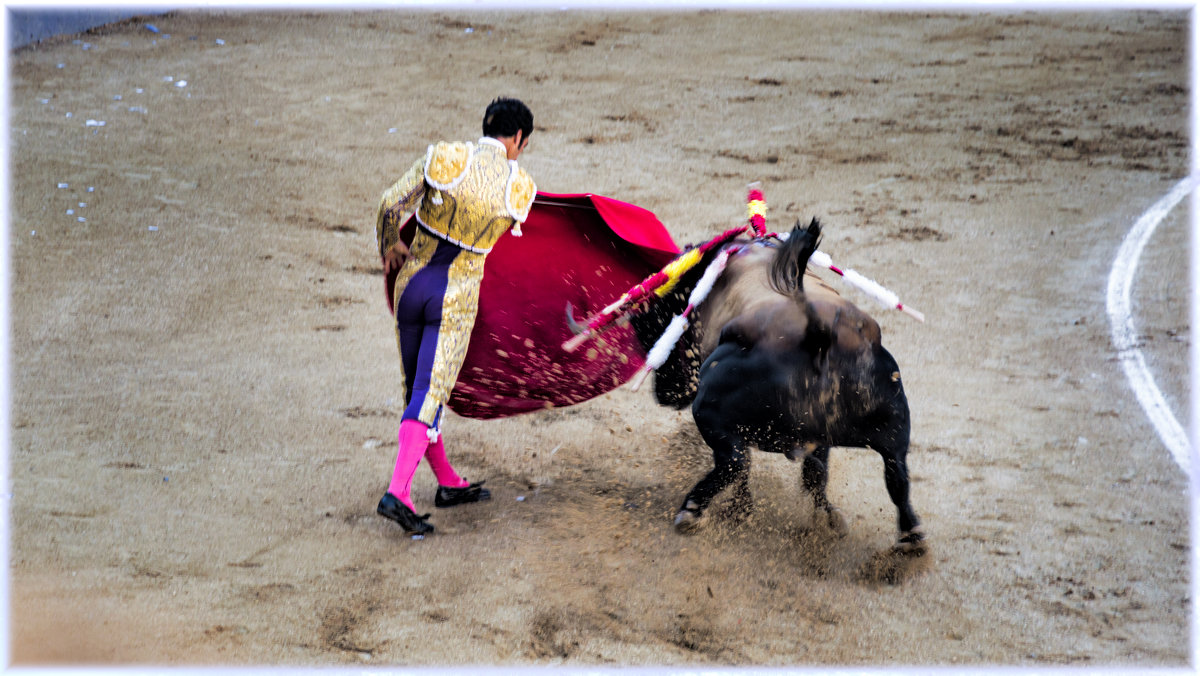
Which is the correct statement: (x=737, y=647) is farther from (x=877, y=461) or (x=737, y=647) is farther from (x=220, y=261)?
(x=220, y=261)

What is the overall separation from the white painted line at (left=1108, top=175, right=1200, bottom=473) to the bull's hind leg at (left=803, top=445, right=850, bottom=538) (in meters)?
1.36

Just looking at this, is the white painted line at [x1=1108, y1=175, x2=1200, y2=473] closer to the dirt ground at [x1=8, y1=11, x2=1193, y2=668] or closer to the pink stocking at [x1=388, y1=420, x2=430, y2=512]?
the dirt ground at [x1=8, y1=11, x2=1193, y2=668]

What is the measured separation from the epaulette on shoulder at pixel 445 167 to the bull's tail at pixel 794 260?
36.0 inches

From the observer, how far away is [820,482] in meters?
3.35

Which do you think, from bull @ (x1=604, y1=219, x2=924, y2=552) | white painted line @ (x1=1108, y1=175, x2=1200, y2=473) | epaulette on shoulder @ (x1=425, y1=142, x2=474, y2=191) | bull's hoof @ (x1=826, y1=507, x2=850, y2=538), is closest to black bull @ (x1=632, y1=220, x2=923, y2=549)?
bull @ (x1=604, y1=219, x2=924, y2=552)

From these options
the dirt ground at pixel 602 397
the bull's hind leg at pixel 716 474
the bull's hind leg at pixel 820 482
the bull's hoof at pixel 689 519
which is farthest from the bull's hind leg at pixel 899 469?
the bull's hoof at pixel 689 519

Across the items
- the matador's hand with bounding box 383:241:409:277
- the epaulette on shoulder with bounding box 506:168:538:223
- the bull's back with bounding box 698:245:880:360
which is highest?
the epaulette on shoulder with bounding box 506:168:538:223

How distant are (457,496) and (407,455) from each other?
37cm

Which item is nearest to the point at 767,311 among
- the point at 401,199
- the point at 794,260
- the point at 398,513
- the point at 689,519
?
the point at 794,260

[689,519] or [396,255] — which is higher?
[396,255]

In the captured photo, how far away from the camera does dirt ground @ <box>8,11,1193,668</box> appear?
114 inches

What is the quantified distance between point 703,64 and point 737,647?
526 cm

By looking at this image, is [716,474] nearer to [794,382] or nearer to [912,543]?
[794,382]

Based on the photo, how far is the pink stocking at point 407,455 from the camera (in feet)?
10.4
